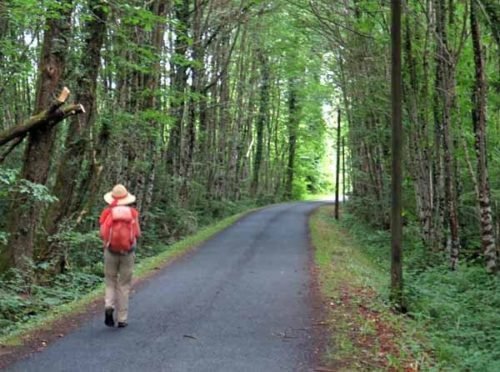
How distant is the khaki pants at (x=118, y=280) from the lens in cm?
805

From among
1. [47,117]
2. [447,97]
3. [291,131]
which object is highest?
[291,131]

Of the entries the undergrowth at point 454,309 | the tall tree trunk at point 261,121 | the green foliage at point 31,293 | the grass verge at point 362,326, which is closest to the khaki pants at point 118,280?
the green foliage at point 31,293

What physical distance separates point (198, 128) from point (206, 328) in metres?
22.9

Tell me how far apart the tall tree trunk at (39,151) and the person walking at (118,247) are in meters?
3.66

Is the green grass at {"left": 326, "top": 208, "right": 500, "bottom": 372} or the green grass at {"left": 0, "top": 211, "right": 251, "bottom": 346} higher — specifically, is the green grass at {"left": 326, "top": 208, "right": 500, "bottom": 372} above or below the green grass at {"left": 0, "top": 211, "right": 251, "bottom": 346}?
below

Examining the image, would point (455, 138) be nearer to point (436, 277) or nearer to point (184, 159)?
point (436, 277)

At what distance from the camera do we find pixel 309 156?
211ft

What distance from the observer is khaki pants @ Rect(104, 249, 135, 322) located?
805cm

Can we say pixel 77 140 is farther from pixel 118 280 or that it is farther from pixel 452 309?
pixel 452 309

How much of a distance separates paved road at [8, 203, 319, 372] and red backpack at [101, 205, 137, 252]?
1.13 metres

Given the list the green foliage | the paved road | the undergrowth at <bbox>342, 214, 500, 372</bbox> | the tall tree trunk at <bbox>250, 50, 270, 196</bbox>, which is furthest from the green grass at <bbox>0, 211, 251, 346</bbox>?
the tall tree trunk at <bbox>250, 50, 270, 196</bbox>

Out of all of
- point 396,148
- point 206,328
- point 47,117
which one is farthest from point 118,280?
point 396,148

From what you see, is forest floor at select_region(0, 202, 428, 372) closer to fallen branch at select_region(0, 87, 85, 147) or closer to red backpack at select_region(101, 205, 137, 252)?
red backpack at select_region(101, 205, 137, 252)

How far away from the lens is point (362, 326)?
809 centimetres
